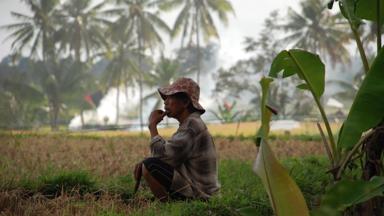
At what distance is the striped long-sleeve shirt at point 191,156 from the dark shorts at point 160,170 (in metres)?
0.03

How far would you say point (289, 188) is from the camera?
174cm

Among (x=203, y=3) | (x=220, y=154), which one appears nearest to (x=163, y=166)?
(x=220, y=154)

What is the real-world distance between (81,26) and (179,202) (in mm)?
26188

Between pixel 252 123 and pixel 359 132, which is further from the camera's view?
pixel 252 123

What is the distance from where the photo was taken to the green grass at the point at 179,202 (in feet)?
8.88

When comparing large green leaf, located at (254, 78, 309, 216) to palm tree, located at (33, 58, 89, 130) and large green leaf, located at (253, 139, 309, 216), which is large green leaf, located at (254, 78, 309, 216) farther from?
palm tree, located at (33, 58, 89, 130)

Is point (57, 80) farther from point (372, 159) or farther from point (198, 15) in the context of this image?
point (372, 159)

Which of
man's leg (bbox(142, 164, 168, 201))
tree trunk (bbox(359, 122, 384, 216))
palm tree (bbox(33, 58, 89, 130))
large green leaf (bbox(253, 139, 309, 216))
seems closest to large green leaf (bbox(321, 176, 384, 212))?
large green leaf (bbox(253, 139, 309, 216))

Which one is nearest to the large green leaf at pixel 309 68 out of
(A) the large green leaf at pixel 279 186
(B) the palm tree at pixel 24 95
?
(A) the large green leaf at pixel 279 186

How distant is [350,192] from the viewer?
171cm

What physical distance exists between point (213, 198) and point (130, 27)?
80.7 feet

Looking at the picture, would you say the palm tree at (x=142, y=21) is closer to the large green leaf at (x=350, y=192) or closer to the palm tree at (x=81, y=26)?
the palm tree at (x=81, y=26)

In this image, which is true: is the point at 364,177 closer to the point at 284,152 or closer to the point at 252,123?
the point at 284,152

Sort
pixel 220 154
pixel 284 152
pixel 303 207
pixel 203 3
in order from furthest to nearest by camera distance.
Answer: pixel 203 3
pixel 284 152
pixel 220 154
pixel 303 207
